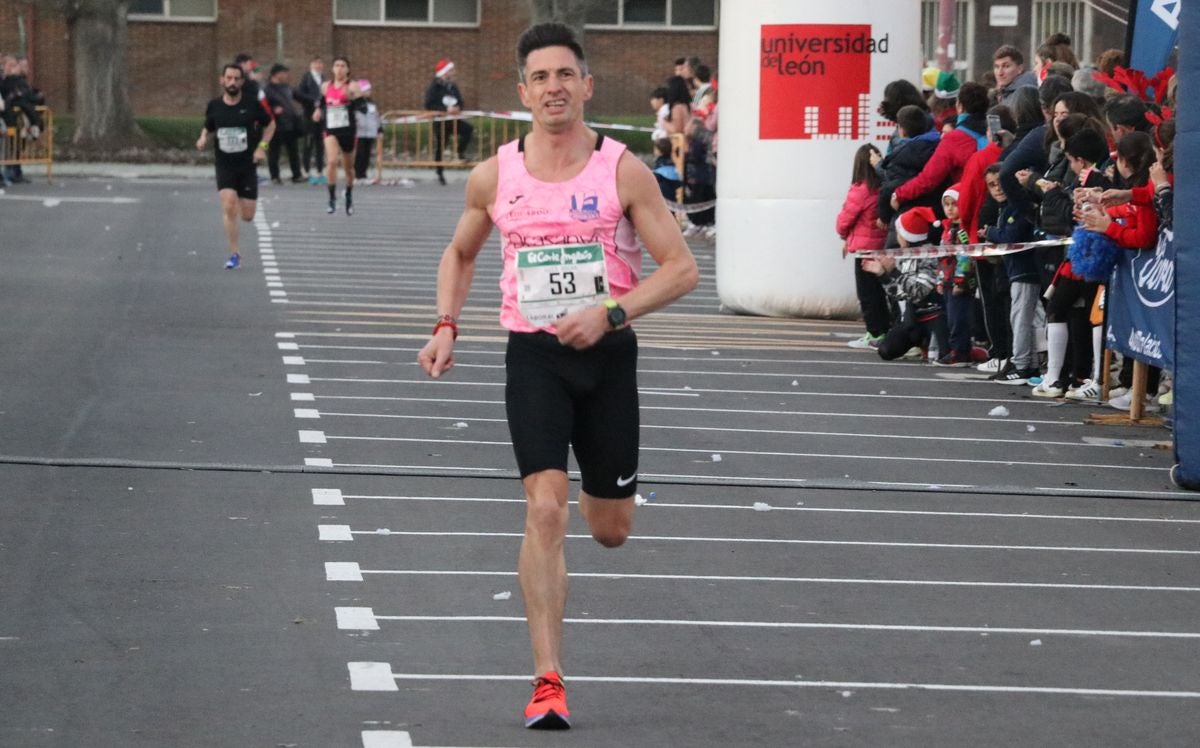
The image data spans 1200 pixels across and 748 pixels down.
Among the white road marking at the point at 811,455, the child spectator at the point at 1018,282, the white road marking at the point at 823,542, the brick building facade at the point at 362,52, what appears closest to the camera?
the white road marking at the point at 823,542

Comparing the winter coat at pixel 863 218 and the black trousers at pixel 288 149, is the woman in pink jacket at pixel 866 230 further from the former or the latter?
the black trousers at pixel 288 149

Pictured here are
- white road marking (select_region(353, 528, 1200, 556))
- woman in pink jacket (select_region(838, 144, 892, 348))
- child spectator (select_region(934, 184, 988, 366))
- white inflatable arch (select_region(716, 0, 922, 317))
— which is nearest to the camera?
white road marking (select_region(353, 528, 1200, 556))

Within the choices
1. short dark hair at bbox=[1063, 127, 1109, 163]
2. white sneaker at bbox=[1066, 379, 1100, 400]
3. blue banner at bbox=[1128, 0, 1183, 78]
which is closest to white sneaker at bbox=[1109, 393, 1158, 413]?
white sneaker at bbox=[1066, 379, 1100, 400]

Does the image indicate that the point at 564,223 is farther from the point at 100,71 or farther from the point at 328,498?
the point at 100,71

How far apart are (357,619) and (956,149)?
9280 mm

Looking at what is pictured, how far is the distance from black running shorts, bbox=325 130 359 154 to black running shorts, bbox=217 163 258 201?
8.46 meters

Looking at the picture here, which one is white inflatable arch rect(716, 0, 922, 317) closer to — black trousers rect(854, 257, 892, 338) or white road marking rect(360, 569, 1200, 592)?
black trousers rect(854, 257, 892, 338)

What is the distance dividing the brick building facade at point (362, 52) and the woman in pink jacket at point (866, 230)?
117ft

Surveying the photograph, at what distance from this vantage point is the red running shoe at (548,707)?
600 cm

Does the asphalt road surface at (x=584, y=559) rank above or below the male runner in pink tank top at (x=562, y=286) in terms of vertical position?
below

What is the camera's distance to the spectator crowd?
12523mm

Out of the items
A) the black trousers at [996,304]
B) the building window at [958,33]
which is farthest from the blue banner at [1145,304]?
the building window at [958,33]

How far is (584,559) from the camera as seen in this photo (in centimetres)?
867

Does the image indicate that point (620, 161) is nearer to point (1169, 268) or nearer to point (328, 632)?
point (328, 632)
